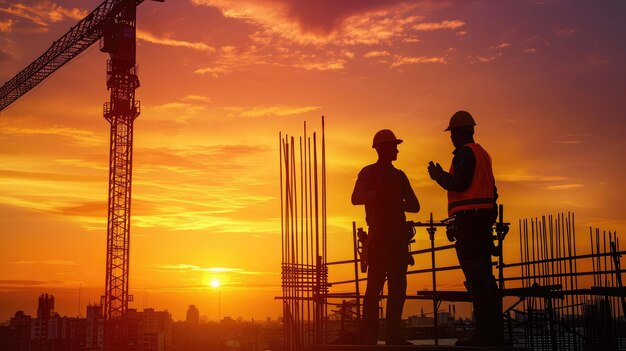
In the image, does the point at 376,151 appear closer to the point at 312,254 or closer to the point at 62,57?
the point at 312,254

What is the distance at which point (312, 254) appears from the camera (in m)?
14.3

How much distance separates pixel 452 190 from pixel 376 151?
153 centimetres

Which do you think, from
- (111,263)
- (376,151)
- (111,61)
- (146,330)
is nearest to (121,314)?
(111,263)

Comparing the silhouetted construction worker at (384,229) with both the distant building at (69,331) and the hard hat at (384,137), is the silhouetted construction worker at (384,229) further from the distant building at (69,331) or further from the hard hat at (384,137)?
the distant building at (69,331)

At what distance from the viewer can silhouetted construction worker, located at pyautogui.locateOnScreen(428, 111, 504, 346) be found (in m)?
8.05

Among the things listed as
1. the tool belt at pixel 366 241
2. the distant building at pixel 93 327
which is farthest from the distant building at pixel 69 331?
the tool belt at pixel 366 241

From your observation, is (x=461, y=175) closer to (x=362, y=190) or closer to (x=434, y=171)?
(x=434, y=171)

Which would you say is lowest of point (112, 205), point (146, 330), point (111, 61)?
point (146, 330)

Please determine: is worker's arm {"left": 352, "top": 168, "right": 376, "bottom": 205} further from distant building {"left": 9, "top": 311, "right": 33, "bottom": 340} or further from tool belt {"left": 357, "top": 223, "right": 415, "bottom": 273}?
distant building {"left": 9, "top": 311, "right": 33, "bottom": 340}

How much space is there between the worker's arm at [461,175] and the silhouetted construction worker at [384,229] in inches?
46.9

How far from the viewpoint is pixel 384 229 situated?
9273 mm

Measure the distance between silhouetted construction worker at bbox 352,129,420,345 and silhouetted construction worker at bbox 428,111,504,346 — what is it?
1.09 metres

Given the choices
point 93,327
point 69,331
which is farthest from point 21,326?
point 93,327

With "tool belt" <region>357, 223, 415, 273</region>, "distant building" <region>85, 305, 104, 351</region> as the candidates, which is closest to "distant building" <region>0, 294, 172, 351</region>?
"distant building" <region>85, 305, 104, 351</region>
